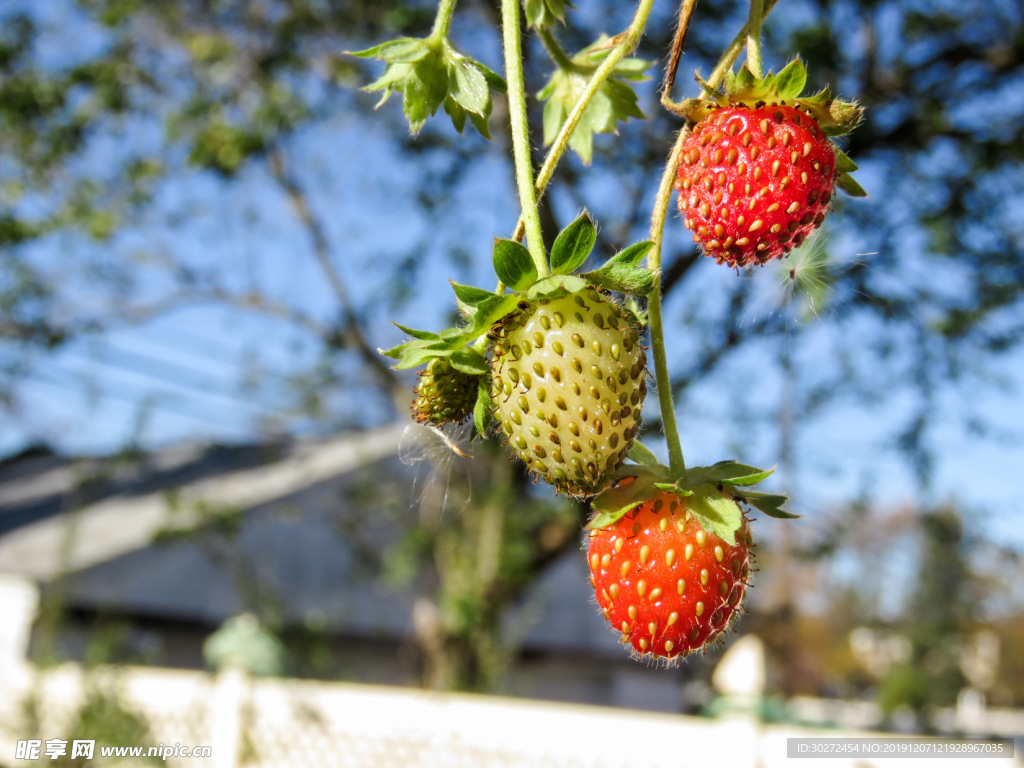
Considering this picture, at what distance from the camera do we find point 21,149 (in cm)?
609

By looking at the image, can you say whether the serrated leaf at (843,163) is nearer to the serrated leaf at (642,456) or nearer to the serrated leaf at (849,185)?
the serrated leaf at (849,185)

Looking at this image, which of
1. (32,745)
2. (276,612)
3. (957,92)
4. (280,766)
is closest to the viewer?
(32,745)

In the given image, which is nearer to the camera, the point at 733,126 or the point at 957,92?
the point at 733,126

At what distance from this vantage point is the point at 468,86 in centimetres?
66

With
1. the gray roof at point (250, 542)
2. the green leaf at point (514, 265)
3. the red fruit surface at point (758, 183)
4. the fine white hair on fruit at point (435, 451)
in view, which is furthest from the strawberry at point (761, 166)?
the gray roof at point (250, 542)

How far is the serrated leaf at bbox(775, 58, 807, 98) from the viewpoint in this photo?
1.82 ft

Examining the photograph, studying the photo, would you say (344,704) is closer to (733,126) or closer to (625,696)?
(733,126)

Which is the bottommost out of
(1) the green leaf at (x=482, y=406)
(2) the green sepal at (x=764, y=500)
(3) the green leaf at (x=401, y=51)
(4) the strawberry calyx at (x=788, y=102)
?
(2) the green sepal at (x=764, y=500)

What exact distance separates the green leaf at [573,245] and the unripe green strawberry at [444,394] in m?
0.10

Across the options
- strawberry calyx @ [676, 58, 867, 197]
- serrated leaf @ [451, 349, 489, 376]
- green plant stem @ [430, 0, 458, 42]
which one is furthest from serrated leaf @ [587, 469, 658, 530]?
green plant stem @ [430, 0, 458, 42]

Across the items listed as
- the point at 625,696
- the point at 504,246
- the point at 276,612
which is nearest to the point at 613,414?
the point at 504,246

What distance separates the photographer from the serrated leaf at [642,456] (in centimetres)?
59

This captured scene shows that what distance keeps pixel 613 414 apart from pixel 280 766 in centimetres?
553

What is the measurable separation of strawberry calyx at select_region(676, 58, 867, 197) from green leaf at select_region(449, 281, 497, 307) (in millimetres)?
168
